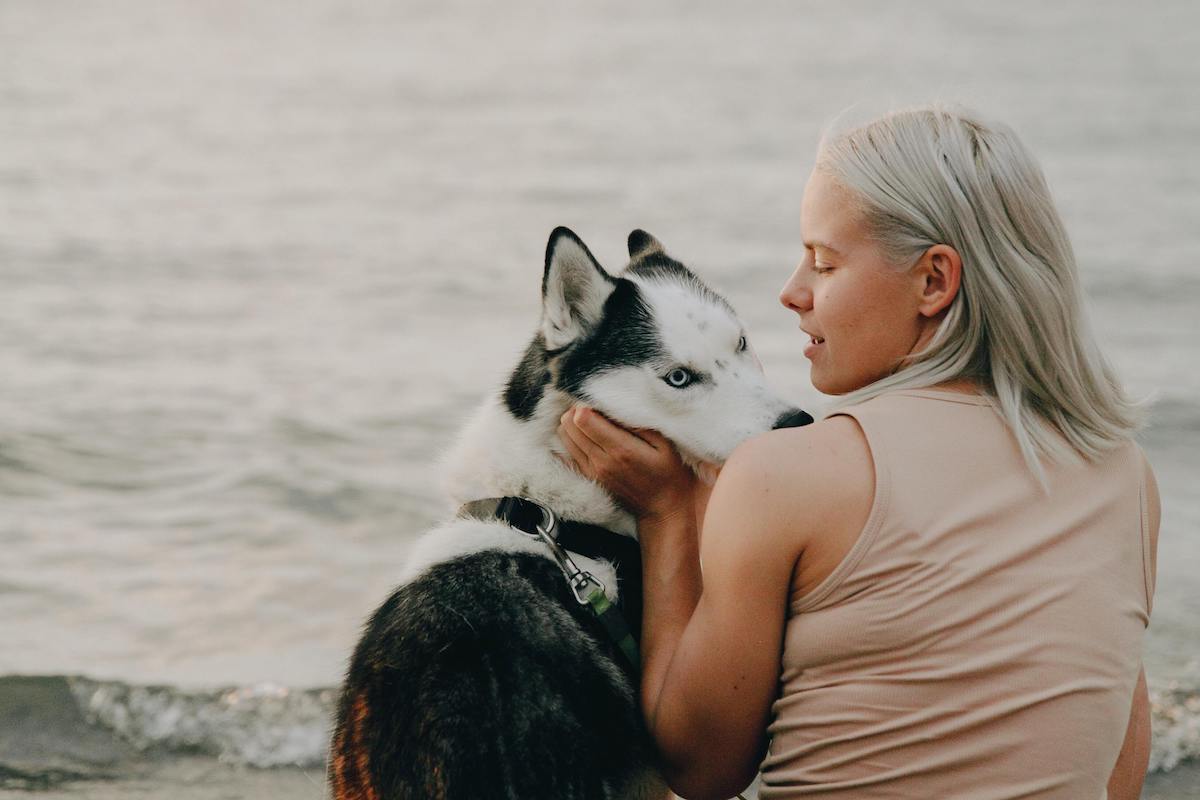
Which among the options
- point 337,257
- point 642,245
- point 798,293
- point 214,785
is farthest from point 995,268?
point 337,257

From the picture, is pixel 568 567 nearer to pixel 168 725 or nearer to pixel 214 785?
pixel 214 785

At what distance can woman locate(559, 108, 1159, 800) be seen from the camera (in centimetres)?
185

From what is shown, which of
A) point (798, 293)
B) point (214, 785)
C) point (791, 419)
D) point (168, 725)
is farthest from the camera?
point (168, 725)

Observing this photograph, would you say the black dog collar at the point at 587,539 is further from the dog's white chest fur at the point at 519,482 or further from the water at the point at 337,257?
the water at the point at 337,257

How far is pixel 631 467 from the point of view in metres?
2.54

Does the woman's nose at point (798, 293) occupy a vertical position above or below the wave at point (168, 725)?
above

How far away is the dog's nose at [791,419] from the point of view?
259cm

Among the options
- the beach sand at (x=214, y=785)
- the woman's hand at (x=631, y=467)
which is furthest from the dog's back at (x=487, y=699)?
the beach sand at (x=214, y=785)

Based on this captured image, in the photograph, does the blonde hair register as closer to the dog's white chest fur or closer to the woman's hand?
the woman's hand

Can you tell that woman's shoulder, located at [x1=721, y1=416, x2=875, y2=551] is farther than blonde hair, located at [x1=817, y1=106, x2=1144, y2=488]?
No

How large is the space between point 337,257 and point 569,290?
809cm

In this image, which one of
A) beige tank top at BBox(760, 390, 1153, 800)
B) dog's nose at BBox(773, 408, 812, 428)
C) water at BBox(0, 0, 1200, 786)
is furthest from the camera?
water at BBox(0, 0, 1200, 786)

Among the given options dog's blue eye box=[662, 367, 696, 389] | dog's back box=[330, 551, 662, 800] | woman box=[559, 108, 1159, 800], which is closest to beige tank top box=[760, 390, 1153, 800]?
woman box=[559, 108, 1159, 800]

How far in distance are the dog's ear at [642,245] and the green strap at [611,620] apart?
1116 millimetres
